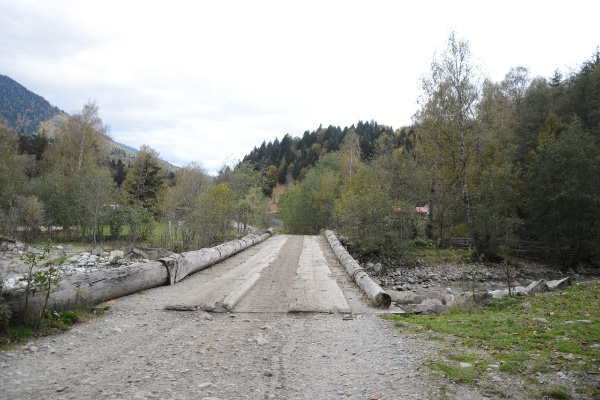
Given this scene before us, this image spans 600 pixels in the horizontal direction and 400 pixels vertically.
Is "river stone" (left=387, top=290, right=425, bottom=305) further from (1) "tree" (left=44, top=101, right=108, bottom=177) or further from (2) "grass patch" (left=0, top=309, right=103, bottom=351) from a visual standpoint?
(1) "tree" (left=44, top=101, right=108, bottom=177)

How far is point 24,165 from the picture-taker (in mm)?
35844

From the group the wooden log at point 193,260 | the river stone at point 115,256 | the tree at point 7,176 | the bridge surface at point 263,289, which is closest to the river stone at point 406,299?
the bridge surface at point 263,289

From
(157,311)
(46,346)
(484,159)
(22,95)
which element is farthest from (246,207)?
(22,95)

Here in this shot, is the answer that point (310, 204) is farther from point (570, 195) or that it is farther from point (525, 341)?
point (525, 341)

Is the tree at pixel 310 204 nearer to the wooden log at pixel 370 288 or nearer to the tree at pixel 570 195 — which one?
the tree at pixel 570 195

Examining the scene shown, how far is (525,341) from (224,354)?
3817mm

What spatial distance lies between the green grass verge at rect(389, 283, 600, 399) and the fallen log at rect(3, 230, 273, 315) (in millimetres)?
5085

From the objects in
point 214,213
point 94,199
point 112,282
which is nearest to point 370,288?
point 112,282

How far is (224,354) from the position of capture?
4.51 metres

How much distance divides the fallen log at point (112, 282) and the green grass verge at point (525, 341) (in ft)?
16.7

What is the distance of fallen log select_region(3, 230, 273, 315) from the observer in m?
4.96

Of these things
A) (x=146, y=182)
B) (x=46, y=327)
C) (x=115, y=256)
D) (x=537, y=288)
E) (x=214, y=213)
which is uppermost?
(x=146, y=182)

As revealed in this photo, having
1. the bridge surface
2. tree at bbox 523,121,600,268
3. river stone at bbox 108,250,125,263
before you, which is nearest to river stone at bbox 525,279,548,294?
the bridge surface

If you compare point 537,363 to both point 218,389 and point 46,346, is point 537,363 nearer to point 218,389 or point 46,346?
point 218,389
